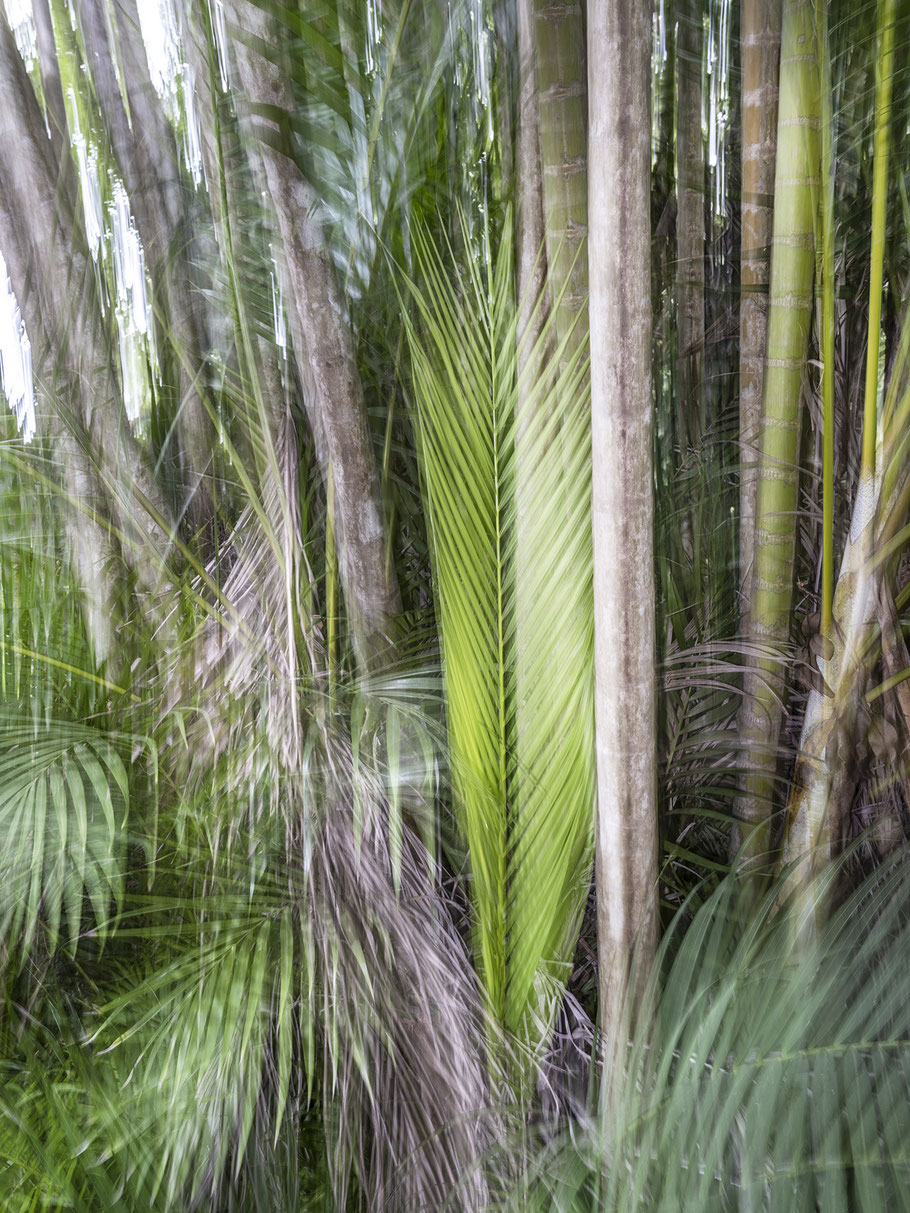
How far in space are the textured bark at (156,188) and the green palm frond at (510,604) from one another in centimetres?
22

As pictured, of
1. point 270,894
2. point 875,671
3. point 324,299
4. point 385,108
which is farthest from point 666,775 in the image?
point 385,108

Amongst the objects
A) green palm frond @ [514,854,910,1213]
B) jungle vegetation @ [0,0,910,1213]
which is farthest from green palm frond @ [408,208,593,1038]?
green palm frond @ [514,854,910,1213]

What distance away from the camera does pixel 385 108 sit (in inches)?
25.9

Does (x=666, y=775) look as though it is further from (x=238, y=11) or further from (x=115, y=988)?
(x=238, y=11)

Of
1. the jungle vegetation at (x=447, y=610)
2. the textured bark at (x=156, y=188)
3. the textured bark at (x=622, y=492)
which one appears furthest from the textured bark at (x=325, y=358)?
the textured bark at (x=622, y=492)

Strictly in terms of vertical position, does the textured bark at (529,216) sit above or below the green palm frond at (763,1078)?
above

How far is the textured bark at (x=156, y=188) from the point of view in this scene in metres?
0.67

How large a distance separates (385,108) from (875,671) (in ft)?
2.14

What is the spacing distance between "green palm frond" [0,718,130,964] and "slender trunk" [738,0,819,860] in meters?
0.61

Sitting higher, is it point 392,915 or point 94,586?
point 94,586

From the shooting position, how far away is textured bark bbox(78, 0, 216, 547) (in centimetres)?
67

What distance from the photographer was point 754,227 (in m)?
0.65

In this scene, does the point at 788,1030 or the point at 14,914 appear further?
the point at 14,914

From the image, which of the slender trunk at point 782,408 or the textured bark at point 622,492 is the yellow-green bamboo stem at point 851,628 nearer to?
the slender trunk at point 782,408
